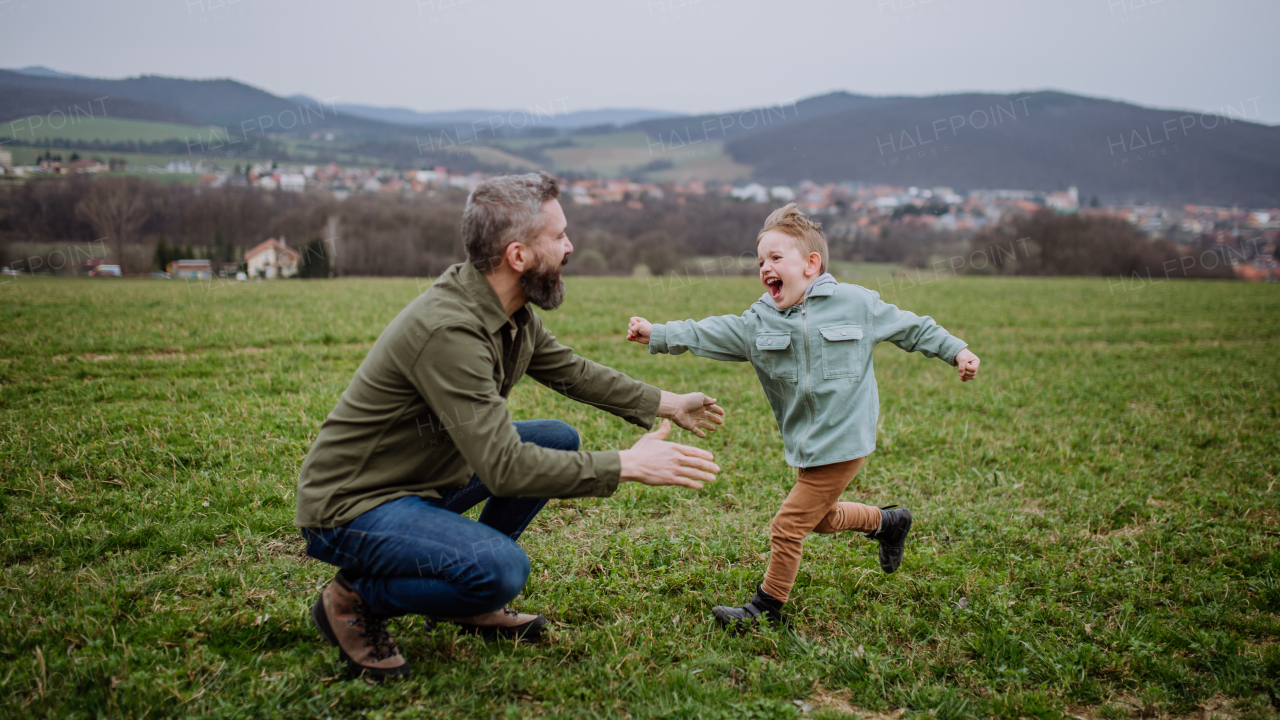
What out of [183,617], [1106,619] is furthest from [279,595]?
[1106,619]

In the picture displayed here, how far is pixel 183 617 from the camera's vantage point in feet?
10.3

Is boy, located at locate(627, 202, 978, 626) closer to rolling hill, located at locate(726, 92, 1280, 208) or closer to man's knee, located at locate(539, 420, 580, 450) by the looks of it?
man's knee, located at locate(539, 420, 580, 450)

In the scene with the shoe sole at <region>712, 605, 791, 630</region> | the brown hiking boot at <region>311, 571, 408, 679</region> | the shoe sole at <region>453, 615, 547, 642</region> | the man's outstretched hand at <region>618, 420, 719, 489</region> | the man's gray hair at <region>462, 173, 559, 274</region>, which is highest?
the man's gray hair at <region>462, 173, 559, 274</region>

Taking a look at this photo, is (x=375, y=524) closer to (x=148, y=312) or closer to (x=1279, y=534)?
(x=1279, y=534)

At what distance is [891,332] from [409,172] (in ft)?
255

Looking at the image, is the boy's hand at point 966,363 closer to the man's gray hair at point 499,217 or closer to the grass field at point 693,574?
the grass field at point 693,574

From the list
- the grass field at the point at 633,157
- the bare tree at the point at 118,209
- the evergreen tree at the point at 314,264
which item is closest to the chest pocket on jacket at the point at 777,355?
the evergreen tree at the point at 314,264

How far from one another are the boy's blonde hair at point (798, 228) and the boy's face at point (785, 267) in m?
0.02

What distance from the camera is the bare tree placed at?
1465 inches

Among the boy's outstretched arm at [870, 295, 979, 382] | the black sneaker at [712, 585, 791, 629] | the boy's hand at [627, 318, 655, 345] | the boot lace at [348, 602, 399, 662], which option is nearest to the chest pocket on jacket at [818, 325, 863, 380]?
the boy's outstretched arm at [870, 295, 979, 382]

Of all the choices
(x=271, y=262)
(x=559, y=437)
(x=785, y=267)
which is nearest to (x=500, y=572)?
(x=559, y=437)

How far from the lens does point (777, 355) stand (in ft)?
11.5

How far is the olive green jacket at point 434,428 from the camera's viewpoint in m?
2.59

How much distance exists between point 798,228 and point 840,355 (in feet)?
2.24
